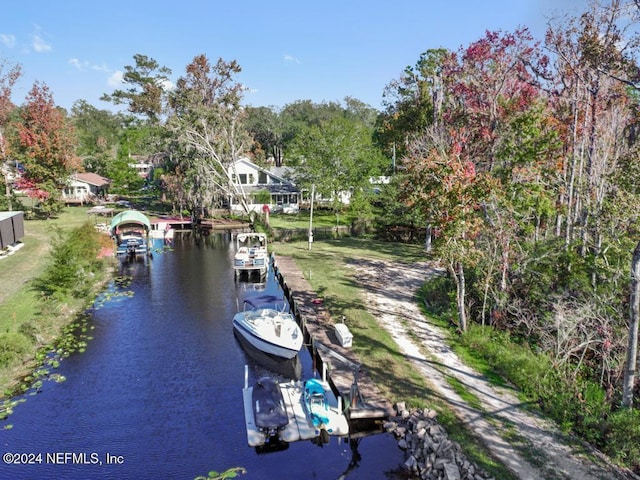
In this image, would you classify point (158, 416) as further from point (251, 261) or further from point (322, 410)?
point (251, 261)

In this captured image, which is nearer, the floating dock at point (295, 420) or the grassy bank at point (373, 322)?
the grassy bank at point (373, 322)

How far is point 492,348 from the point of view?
68.4ft

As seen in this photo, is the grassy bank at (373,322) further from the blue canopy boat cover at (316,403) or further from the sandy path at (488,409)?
the blue canopy boat cover at (316,403)

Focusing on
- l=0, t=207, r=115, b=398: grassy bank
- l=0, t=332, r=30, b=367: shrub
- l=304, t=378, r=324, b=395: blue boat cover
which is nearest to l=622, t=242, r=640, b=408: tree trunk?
l=304, t=378, r=324, b=395: blue boat cover

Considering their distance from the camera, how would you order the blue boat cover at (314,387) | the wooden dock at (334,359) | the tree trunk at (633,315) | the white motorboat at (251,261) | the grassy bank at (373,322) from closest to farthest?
the tree trunk at (633,315) < the grassy bank at (373,322) < the wooden dock at (334,359) < the blue boat cover at (314,387) < the white motorboat at (251,261)

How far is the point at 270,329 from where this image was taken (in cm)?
2167

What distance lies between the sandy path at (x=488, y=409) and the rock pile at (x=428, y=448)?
118cm

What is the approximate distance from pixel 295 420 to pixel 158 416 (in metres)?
5.38

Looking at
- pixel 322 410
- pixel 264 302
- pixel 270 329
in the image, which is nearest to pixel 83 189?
pixel 264 302

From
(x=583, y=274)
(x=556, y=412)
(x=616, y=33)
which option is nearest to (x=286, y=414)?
(x=556, y=412)

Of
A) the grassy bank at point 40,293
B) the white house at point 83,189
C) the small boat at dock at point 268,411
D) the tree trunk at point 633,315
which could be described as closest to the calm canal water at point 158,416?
the small boat at dock at point 268,411

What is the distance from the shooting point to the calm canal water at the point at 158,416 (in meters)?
14.7

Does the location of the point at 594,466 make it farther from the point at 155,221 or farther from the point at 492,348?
the point at 155,221

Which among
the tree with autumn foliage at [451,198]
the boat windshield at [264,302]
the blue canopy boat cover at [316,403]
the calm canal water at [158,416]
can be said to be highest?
the tree with autumn foliage at [451,198]
